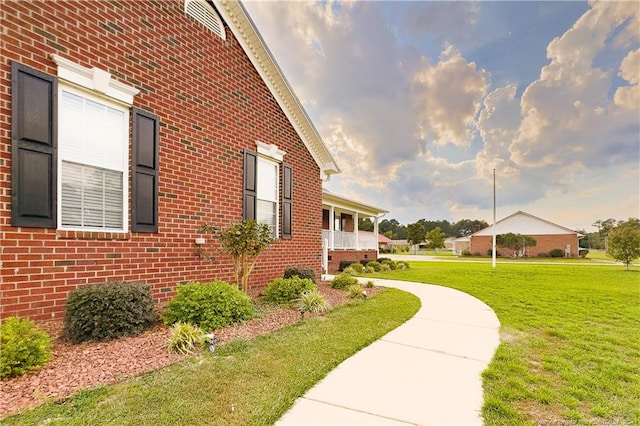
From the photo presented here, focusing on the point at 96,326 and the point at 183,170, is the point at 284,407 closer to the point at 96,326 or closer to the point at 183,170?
the point at 96,326

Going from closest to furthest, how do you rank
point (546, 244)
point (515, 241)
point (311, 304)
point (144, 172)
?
1. point (144, 172)
2. point (311, 304)
3. point (515, 241)
4. point (546, 244)

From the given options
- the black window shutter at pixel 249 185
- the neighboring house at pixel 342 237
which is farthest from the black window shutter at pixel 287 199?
the neighboring house at pixel 342 237

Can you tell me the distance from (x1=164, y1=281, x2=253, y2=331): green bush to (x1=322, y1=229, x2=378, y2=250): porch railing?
10602mm

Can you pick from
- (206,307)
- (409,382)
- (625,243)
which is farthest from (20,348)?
(625,243)

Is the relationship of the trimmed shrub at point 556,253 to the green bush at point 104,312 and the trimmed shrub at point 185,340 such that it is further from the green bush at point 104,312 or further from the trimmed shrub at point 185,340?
the green bush at point 104,312

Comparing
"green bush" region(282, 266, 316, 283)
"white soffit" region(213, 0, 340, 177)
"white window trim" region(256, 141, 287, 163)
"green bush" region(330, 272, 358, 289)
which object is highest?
"white soffit" region(213, 0, 340, 177)

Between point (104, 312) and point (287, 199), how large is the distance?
5.44 metres

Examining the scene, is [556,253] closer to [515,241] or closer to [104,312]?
[515,241]

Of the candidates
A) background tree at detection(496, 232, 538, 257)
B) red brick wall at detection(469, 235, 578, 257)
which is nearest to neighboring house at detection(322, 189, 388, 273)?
background tree at detection(496, 232, 538, 257)

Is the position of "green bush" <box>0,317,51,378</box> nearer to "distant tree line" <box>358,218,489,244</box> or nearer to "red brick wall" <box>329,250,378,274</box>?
"red brick wall" <box>329,250,378,274</box>

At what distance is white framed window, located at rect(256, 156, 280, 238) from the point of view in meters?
7.98

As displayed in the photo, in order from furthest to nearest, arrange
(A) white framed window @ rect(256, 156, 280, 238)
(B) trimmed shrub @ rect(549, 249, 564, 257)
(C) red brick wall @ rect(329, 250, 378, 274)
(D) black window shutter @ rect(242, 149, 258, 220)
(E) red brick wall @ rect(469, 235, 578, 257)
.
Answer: (E) red brick wall @ rect(469, 235, 578, 257), (B) trimmed shrub @ rect(549, 249, 564, 257), (C) red brick wall @ rect(329, 250, 378, 274), (A) white framed window @ rect(256, 156, 280, 238), (D) black window shutter @ rect(242, 149, 258, 220)

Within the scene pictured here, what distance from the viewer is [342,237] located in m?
17.9

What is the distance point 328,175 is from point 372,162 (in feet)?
35.3
